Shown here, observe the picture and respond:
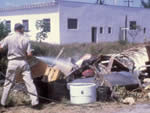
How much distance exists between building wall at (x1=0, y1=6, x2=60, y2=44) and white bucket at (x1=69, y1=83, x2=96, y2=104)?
24012 mm

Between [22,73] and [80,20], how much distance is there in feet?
88.9

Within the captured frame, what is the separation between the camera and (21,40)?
27.5 feet

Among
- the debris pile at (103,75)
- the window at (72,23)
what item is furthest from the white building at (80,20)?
the debris pile at (103,75)

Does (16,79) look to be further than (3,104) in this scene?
Yes

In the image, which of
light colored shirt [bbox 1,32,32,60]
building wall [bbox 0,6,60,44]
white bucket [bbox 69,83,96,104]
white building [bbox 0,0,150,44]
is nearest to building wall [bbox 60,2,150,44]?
white building [bbox 0,0,150,44]

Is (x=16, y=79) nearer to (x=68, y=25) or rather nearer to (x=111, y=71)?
(x=111, y=71)

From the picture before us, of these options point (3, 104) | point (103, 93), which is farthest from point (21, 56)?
point (103, 93)

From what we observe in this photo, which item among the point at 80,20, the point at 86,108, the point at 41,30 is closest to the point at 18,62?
the point at 86,108

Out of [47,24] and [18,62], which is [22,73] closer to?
[18,62]

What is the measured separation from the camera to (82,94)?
9016mm

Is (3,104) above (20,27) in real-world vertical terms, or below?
below

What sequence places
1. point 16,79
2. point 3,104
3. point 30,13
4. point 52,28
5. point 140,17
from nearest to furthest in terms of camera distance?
point 3,104 < point 16,79 < point 52,28 < point 30,13 < point 140,17

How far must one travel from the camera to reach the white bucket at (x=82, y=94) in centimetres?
900

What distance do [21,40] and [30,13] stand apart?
27.8m
